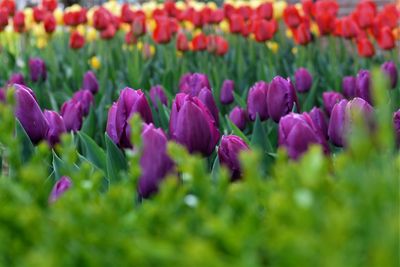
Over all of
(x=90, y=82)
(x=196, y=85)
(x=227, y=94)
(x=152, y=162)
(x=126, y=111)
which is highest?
(x=152, y=162)

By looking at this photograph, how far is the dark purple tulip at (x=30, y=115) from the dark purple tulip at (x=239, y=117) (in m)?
0.70

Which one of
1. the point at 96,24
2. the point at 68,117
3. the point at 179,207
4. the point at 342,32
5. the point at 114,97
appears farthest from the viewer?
the point at 96,24

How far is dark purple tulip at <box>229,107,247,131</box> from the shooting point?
2191mm

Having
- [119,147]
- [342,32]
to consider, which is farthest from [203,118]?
[342,32]

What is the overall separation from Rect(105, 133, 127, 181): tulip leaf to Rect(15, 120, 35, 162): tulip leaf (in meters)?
0.19

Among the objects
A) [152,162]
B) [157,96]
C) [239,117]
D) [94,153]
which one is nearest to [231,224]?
[152,162]

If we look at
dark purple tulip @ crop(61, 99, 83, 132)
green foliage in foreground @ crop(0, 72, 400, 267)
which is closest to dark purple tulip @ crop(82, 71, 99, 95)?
dark purple tulip @ crop(61, 99, 83, 132)

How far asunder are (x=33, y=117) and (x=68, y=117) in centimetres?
44

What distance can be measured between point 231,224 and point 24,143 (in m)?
1.08

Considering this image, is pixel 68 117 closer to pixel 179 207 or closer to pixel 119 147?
pixel 119 147

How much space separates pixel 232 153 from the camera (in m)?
1.32

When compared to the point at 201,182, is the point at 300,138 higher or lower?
lower

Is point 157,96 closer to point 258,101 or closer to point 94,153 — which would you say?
point 258,101

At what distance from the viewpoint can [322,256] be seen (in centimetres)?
52
